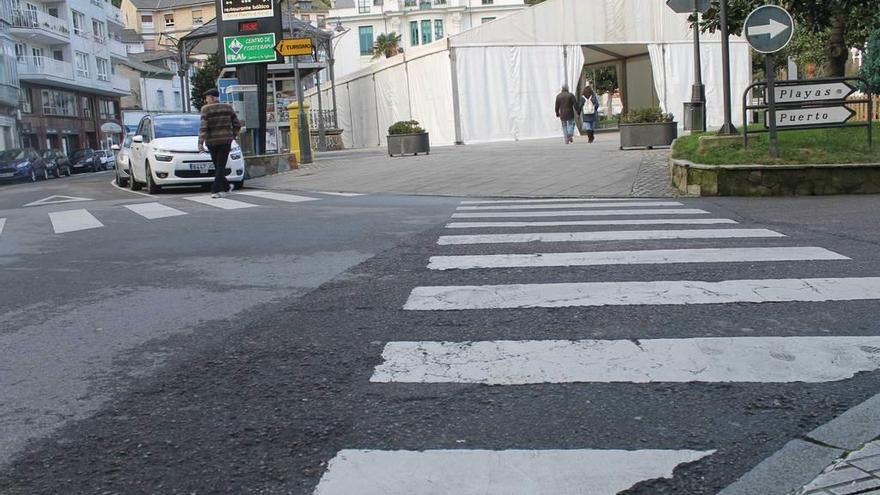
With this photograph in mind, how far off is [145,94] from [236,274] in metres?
79.1

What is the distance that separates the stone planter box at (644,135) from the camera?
20391mm

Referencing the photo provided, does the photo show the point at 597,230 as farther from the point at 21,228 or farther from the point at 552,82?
the point at 552,82

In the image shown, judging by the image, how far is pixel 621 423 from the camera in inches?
133

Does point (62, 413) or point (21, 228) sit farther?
point (21, 228)

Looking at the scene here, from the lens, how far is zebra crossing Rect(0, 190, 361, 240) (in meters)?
10.2

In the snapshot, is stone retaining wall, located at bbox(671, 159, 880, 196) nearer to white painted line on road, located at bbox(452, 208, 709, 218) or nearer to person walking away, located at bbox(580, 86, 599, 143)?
white painted line on road, located at bbox(452, 208, 709, 218)

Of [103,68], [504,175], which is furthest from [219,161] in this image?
[103,68]

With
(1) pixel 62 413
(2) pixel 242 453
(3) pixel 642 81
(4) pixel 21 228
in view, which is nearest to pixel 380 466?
(2) pixel 242 453

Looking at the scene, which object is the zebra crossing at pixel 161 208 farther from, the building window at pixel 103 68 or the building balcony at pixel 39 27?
the building window at pixel 103 68

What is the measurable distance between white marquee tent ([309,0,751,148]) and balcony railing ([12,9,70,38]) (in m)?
29.7

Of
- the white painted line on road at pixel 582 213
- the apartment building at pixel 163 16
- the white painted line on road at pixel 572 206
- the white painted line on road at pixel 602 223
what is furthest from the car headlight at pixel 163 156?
the apartment building at pixel 163 16

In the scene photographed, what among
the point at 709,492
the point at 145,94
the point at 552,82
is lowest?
the point at 709,492

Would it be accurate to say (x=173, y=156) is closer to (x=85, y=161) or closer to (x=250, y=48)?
(x=250, y=48)

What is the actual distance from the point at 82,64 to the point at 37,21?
6856 mm
